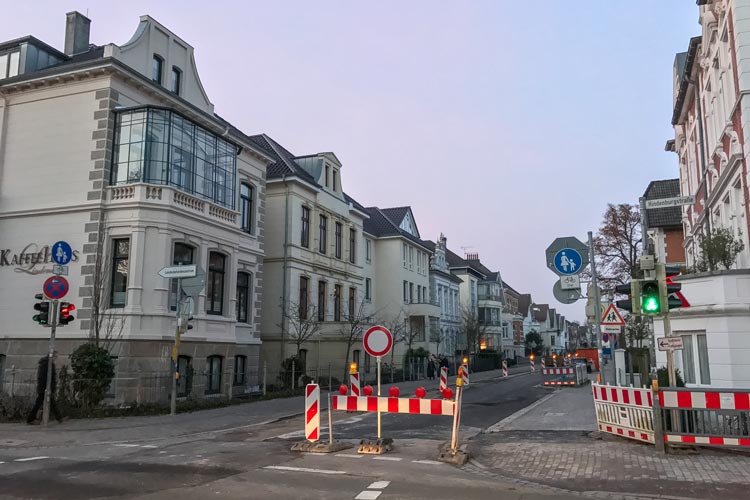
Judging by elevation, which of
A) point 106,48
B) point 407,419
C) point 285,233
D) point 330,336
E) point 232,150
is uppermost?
point 106,48

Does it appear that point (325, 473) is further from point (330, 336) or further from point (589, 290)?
point (330, 336)

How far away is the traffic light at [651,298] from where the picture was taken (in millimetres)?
10086

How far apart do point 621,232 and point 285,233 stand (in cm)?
2562

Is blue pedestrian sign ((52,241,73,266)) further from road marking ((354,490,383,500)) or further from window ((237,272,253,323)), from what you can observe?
road marking ((354,490,383,500))

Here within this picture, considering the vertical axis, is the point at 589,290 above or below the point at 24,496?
above

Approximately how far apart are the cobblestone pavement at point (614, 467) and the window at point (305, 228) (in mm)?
22222

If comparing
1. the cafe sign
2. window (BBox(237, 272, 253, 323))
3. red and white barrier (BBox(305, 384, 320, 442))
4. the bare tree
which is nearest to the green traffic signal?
red and white barrier (BBox(305, 384, 320, 442))

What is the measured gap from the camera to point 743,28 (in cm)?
1484

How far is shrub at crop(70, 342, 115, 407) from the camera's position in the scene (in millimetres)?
17719

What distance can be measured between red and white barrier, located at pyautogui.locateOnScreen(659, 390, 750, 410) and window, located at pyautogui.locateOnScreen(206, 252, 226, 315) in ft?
55.5

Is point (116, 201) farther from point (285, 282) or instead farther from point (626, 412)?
point (626, 412)

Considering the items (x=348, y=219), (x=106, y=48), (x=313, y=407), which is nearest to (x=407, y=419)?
(x=313, y=407)

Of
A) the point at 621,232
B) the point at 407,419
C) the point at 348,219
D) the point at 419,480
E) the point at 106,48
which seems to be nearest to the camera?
the point at 419,480

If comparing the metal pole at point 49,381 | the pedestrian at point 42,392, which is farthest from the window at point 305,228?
the pedestrian at point 42,392
